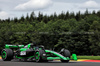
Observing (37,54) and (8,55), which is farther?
→ (8,55)

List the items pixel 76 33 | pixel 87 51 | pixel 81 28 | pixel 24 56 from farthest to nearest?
1. pixel 81 28
2. pixel 76 33
3. pixel 87 51
4. pixel 24 56

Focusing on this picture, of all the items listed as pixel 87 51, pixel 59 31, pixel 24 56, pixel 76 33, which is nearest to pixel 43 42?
pixel 59 31

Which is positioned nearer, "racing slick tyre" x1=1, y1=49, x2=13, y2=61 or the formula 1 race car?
the formula 1 race car

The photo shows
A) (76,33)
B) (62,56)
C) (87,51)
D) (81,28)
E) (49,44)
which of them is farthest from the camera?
(49,44)

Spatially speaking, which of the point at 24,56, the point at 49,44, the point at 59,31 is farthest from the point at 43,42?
the point at 24,56

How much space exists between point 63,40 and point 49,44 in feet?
31.6

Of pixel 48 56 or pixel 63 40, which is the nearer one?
pixel 48 56

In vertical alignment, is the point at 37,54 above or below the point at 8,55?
above

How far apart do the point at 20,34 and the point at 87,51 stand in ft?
115

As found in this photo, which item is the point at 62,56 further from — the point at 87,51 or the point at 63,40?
the point at 63,40

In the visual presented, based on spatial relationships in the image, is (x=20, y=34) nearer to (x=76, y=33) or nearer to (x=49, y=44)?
(x=49, y=44)

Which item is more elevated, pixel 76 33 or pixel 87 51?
pixel 76 33

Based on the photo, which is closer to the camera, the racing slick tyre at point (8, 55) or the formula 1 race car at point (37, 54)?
the formula 1 race car at point (37, 54)

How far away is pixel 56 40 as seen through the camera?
272 ft
